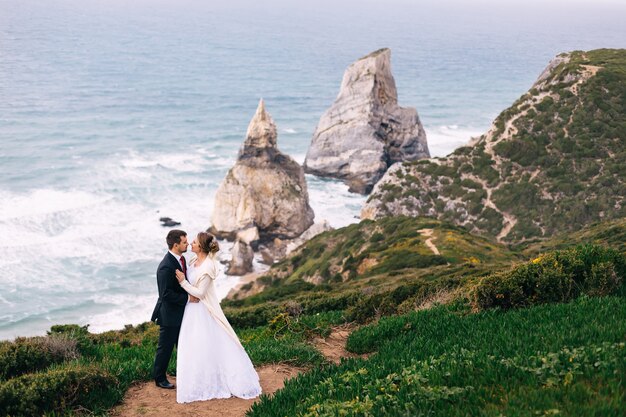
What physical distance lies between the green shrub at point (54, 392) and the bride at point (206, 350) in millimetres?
1158

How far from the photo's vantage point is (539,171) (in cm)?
5938

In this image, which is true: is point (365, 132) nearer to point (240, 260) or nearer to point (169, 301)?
point (240, 260)

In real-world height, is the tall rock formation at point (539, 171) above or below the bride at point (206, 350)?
below

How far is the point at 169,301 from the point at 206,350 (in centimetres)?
93

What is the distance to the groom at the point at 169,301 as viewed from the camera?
958 centimetres

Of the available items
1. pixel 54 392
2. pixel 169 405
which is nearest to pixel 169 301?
pixel 169 405

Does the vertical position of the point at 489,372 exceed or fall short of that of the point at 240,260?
it exceeds it

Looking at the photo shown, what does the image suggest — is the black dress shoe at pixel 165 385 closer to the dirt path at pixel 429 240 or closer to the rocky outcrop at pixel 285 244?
the dirt path at pixel 429 240

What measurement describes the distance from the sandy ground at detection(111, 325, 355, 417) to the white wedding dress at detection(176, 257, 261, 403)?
0.51 ft

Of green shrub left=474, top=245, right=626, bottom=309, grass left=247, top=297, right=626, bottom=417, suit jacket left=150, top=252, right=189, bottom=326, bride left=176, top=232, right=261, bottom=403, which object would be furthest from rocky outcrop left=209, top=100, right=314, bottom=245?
grass left=247, top=297, right=626, bottom=417

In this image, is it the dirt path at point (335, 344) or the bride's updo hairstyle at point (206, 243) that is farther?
the dirt path at point (335, 344)

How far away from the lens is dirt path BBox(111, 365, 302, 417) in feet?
29.1

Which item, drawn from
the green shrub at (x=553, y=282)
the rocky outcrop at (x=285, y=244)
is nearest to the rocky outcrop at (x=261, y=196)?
the rocky outcrop at (x=285, y=244)

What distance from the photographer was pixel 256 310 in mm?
20125
